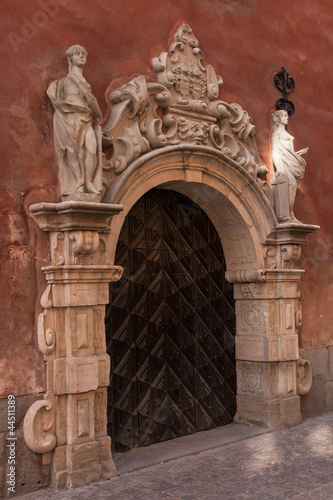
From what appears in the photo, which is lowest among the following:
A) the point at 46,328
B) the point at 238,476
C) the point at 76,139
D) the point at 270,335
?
the point at 238,476

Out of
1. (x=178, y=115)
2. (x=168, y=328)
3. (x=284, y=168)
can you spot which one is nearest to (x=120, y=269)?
(x=168, y=328)

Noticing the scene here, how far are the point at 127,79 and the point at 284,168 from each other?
7.16ft

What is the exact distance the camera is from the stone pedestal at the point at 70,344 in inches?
187

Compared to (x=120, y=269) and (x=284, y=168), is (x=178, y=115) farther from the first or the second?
(x=120, y=269)

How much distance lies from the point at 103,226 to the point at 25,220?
63 cm

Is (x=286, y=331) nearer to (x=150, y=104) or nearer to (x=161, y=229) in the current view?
(x=161, y=229)

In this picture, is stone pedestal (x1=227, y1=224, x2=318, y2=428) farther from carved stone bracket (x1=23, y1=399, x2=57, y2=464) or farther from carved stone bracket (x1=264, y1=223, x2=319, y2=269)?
carved stone bracket (x1=23, y1=399, x2=57, y2=464)

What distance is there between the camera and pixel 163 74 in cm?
591

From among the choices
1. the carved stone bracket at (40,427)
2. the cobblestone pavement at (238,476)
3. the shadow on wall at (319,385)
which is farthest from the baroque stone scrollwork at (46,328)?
the shadow on wall at (319,385)

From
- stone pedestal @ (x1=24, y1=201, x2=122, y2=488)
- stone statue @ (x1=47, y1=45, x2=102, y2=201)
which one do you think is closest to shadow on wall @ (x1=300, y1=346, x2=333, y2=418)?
stone pedestal @ (x1=24, y1=201, x2=122, y2=488)

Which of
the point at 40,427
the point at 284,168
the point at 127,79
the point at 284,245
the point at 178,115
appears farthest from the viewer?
the point at 284,168

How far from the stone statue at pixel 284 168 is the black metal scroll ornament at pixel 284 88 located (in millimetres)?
290

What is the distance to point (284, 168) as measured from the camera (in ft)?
22.3

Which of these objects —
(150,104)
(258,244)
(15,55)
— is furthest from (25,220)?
(258,244)
